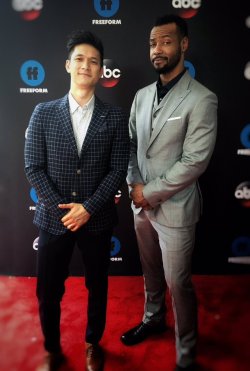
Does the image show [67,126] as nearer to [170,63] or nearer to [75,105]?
[75,105]

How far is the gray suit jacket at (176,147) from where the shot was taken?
1703mm

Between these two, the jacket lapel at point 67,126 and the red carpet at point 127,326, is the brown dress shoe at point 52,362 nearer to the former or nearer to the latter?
the red carpet at point 127,326

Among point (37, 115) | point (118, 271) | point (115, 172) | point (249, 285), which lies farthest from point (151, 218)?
point (249, 285)

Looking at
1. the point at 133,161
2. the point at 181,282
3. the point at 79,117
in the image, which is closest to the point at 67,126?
the point at 79,117

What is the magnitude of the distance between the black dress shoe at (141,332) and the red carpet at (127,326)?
38 millimetres

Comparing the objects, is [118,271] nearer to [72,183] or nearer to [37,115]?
[72,183]

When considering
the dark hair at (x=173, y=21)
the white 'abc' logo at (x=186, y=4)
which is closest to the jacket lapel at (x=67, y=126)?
the dark hair at (x=173, y=21)

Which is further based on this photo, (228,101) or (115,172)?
(228,101)

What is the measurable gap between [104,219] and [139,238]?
45cm

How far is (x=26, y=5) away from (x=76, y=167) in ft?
5.17

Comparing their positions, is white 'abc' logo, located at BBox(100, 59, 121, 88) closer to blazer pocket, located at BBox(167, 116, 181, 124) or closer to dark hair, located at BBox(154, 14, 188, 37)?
dark hair, located at BBox(154, 14, 188, 37)

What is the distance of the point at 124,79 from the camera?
2619 millimetres

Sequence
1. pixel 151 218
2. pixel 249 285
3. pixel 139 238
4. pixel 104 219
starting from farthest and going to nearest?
1. pixel 249 285
2. pixel 139 238
3. pixel 151 218
4. pixel 104 219

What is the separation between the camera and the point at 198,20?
2518mm
